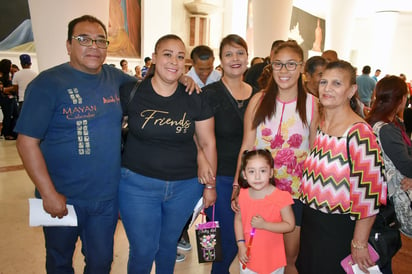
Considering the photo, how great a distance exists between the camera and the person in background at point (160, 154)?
203cm

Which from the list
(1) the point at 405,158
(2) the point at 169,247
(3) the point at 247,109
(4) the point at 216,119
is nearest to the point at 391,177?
(1) the point at 405,158

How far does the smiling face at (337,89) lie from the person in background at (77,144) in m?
1.23

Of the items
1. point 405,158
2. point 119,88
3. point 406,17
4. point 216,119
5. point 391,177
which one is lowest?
point 391,177

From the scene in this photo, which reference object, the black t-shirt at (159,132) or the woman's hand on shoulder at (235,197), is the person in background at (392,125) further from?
the black t-shirt at (159,132)

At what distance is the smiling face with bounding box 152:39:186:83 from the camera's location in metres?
2.04

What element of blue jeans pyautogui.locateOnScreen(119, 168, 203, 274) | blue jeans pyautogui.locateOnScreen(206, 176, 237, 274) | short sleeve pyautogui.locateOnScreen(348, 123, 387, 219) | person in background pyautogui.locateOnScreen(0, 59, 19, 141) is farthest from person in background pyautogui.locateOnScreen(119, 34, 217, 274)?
person in background pyautogui.locateOnScreen(0, 59, 19, 141)

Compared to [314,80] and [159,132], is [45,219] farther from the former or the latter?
[314,80]

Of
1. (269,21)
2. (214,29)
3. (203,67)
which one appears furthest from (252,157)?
(214,29)

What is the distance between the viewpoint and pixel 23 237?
11.6ft

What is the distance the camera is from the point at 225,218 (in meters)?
2.41

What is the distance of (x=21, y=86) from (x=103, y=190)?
668cm

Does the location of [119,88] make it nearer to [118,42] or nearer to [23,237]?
[23,237]

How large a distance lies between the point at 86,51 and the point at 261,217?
1.42 metres

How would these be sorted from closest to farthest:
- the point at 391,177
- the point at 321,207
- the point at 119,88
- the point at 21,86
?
the point at 321,207 → the point at 119,88 → the point at 391,177 → the point at 21,86
